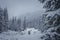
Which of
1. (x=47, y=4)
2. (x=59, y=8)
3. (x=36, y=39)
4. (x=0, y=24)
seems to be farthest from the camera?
(x=0, y=24)

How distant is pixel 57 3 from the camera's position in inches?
195

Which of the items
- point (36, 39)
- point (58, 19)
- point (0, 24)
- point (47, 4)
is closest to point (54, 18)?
point (58, 19)

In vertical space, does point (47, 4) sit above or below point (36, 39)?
above

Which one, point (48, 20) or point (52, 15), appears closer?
point (52, 15)

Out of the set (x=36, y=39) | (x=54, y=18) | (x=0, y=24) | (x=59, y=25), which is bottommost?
(x=0, y=24)

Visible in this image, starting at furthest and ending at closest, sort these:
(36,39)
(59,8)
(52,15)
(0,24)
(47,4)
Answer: (0,24), (36,39), (47,4), (59,8), (52,15)

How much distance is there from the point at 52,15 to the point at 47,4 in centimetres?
86

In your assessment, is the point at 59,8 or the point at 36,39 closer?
the point at 59,8

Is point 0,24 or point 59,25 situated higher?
point 59,25

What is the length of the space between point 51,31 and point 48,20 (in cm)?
55

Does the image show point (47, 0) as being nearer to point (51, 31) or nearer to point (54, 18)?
point (54, 18)

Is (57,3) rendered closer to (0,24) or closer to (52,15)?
(52,15)

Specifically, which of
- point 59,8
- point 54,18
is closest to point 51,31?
point 54,18

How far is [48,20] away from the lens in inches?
195
